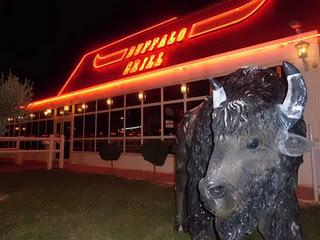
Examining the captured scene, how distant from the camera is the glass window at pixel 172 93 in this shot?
1356cm

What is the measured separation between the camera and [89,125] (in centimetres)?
1833

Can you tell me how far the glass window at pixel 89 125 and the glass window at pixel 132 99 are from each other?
308cm

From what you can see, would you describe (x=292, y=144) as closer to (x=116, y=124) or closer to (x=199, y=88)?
(x=199, y=88)

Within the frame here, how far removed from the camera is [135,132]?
50.5 ft

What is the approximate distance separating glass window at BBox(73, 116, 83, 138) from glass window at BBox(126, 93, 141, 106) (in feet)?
14.6

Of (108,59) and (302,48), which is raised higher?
(108,59)

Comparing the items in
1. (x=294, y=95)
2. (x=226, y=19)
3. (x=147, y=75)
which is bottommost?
(x=294, y=95)

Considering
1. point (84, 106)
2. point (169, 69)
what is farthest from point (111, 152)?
point (84, 106)

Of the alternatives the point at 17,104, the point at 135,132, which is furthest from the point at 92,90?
the point at 17,104

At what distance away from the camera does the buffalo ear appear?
2541 mm

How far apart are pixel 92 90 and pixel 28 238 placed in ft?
43.9

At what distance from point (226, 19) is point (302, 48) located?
401 cm

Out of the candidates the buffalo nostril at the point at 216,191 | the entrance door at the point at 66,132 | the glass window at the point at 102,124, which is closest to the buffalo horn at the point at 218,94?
the buffalo nostril at the point at 216,191

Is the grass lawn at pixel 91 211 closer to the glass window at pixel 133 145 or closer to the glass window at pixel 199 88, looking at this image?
the glass window at pixel 133 145
